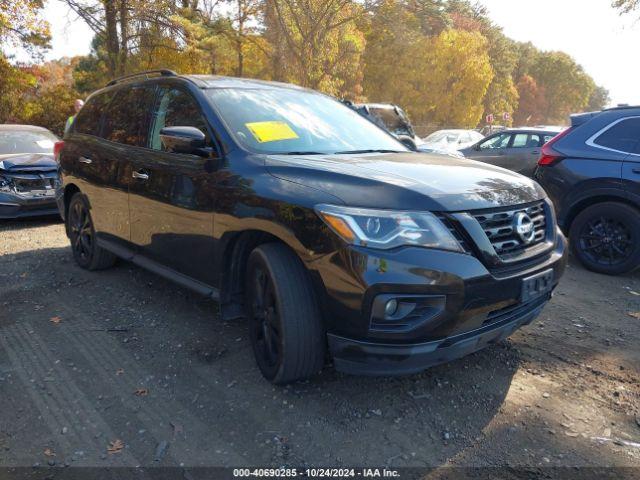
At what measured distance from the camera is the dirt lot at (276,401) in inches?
93.9

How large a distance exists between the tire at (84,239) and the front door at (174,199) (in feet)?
3.44

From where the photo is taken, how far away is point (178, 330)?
3688mm

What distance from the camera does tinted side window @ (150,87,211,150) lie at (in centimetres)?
337

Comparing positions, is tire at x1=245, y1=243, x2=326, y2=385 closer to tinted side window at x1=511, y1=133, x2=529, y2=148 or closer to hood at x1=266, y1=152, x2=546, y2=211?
hood at x1=266, y1=152, x2=546, y2=211

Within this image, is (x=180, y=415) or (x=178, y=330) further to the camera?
(x=178, y=330)

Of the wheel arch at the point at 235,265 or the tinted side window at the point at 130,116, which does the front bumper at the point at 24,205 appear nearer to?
the tinted side window at the point at 130,116

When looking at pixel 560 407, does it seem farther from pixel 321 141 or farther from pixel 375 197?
pixel 321 141

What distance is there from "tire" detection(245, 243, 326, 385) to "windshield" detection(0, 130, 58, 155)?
21.9 feet

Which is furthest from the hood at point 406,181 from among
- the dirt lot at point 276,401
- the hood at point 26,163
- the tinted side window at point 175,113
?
the hood at point 26,163

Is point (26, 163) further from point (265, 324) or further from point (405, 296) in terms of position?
point (405, 296)

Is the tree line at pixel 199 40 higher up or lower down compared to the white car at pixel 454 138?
higher up

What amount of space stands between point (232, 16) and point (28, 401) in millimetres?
19889

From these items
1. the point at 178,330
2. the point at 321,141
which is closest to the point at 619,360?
the point at 321,141

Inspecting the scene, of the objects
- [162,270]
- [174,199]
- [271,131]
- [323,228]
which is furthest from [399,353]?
[162,270]
